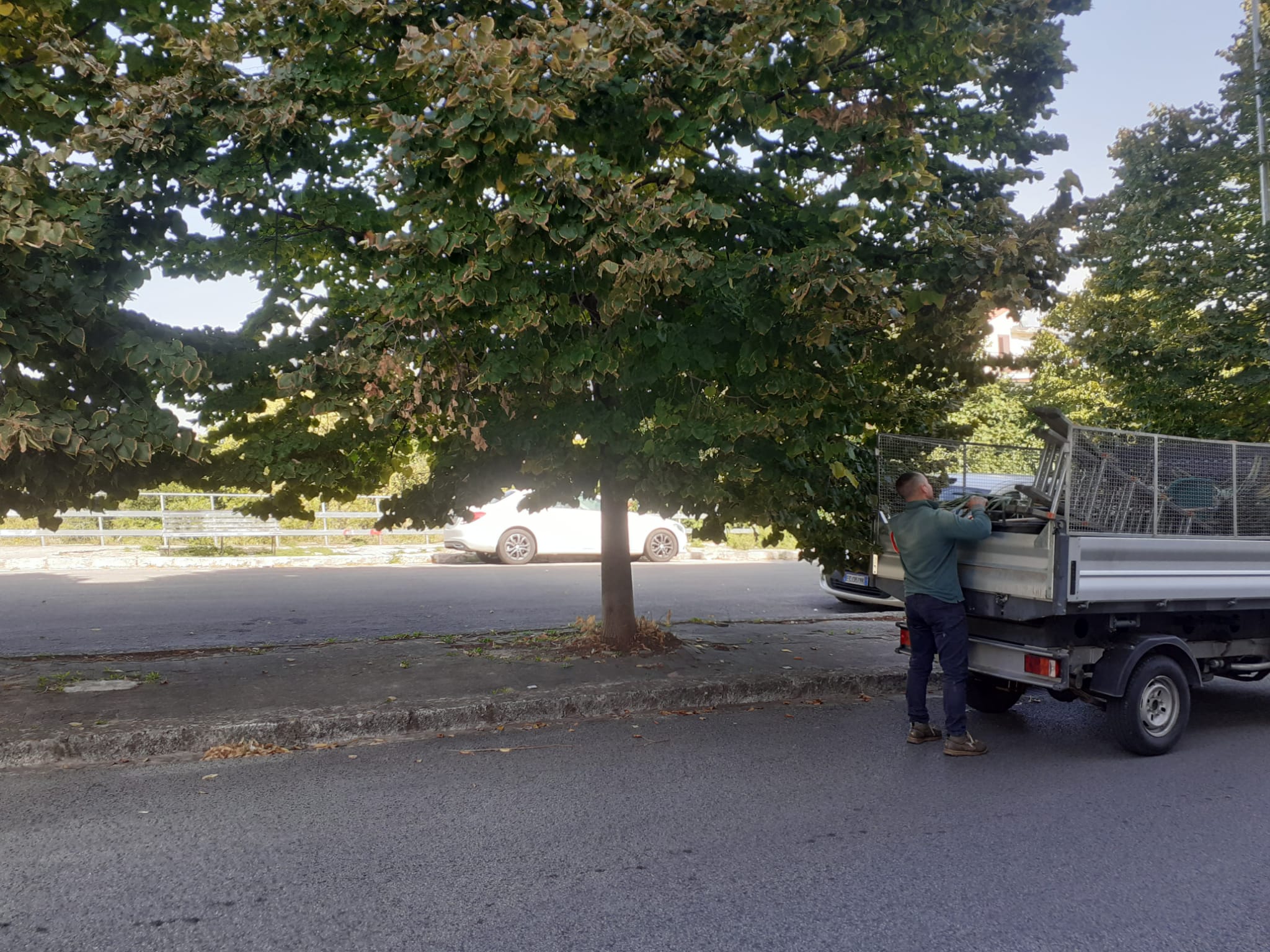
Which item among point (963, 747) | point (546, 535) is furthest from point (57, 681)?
point (546, 535)

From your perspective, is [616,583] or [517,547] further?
[517,547]

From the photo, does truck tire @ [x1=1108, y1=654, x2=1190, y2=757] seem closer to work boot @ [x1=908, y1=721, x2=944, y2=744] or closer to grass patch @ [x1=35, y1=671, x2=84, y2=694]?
work boot @ [x1=908, y1=721, x2=944, y2=744]

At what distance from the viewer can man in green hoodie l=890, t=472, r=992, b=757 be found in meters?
5.75

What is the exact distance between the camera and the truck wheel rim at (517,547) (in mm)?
17875

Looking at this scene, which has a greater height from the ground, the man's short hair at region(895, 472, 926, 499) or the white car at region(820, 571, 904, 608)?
the man's short hair at region(895, 472, 926, 499)

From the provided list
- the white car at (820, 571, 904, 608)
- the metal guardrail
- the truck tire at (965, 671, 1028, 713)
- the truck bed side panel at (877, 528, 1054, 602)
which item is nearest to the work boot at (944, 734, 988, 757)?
the truck bed side panel at (877, 528, 1054, 602)

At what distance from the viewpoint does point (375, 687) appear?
6.84m

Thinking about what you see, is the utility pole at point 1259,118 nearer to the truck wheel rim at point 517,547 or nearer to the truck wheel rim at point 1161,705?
the truck wheel rim at point 1161,705

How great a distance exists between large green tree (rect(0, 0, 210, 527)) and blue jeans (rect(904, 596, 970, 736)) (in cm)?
461

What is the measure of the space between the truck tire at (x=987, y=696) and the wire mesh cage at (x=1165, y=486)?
5.01ft

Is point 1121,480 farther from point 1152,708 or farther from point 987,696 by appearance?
point 987,696

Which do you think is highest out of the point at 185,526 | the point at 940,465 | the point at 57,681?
the point at 940,465

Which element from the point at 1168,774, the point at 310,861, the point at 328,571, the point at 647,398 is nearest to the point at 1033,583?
the point at 1168,774

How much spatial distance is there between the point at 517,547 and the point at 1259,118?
1326 cm
